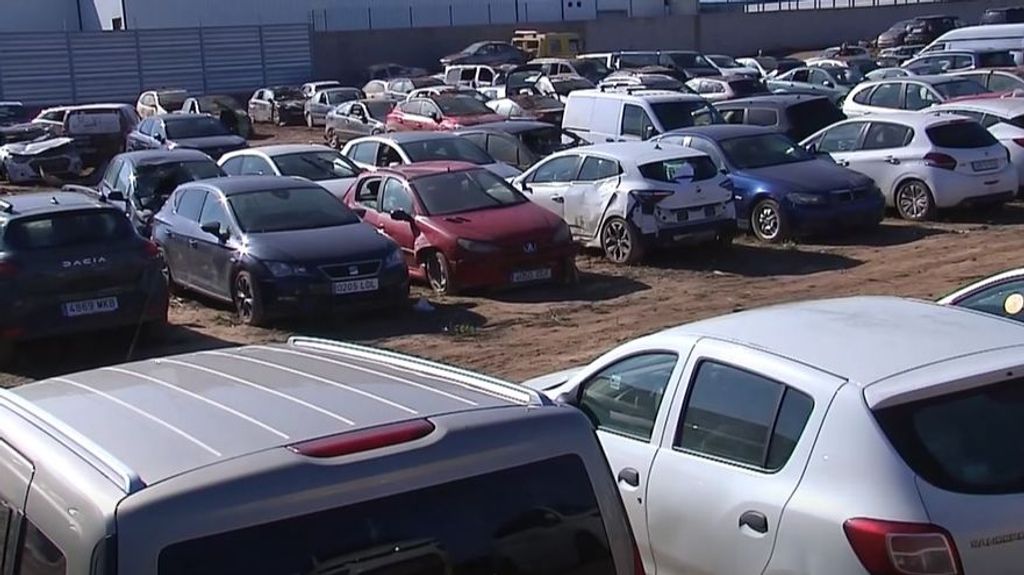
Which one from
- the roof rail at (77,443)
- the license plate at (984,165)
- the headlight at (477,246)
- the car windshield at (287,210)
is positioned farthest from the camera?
the license plate at (984,165)

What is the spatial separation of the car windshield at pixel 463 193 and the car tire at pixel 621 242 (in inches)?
52.7

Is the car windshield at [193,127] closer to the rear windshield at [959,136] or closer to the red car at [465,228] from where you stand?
the red car at [465,228]

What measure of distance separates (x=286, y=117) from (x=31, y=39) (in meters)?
12.2

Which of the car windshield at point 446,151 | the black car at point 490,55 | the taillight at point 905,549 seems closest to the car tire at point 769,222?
the car windshield at point 446,151

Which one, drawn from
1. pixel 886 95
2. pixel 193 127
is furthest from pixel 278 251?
pixel 886 95

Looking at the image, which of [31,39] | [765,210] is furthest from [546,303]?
[31,39]

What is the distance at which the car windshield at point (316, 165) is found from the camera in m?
20.2

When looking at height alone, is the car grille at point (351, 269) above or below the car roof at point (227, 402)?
below

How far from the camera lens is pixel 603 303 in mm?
15797

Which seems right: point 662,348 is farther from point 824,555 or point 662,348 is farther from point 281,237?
point 281,237

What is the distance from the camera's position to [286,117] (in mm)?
45438

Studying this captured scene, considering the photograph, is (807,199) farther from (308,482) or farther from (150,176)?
(308,482)

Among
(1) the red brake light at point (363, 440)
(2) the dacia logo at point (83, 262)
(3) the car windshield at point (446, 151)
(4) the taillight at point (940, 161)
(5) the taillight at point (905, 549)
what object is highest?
(1) the red brake light at point (363, 440)

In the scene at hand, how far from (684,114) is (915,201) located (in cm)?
450
